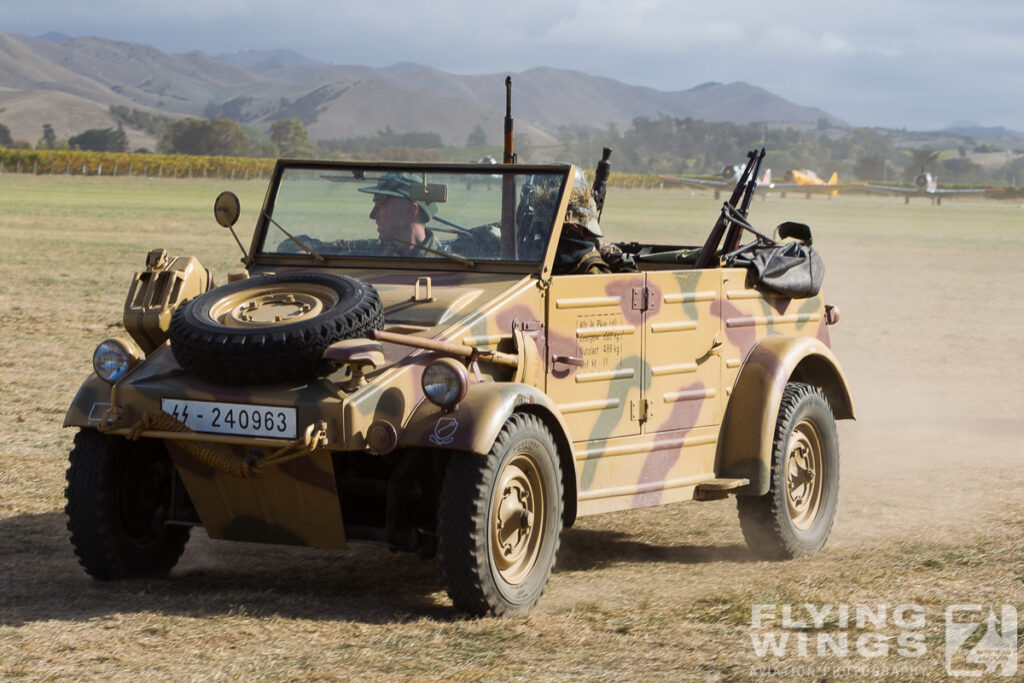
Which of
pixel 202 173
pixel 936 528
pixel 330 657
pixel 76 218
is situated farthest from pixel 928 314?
pixel 202 173

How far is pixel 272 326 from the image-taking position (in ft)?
18.3

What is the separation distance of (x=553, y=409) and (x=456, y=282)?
831mm

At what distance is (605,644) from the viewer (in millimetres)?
5539

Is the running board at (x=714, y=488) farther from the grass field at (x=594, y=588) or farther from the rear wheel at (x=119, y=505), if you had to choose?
the rear wheel at (x=119, y=505)

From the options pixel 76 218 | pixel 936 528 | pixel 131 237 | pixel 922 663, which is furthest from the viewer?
pixel 76 218

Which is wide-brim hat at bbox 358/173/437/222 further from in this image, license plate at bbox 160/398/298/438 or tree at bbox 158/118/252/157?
tree at bbox 158/118/252/157

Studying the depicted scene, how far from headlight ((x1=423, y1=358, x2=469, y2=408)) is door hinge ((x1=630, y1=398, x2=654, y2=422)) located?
4.69ft

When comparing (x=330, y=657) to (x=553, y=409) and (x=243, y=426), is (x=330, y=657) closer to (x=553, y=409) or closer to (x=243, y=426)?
(x=243, y=426)

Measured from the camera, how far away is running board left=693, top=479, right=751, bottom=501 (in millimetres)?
7117

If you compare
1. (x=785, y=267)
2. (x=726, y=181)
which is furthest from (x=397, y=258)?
(x=726, y=181)

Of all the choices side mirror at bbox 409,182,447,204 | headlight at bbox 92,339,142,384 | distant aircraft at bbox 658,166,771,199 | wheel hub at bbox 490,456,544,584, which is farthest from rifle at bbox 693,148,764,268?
distant aircraft at bbox 658,166,771,199

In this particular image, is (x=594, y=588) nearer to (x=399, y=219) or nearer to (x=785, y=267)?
(x=399, y=219)

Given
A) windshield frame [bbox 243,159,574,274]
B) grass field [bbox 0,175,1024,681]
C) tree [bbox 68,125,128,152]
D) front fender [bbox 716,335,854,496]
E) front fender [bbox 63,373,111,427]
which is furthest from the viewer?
tree [bbox 68,125,128,152]

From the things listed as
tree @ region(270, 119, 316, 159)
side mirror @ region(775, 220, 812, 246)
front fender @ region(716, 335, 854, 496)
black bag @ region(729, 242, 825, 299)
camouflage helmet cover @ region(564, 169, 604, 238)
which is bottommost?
front fender @ region(716, 335, 854, 496)
